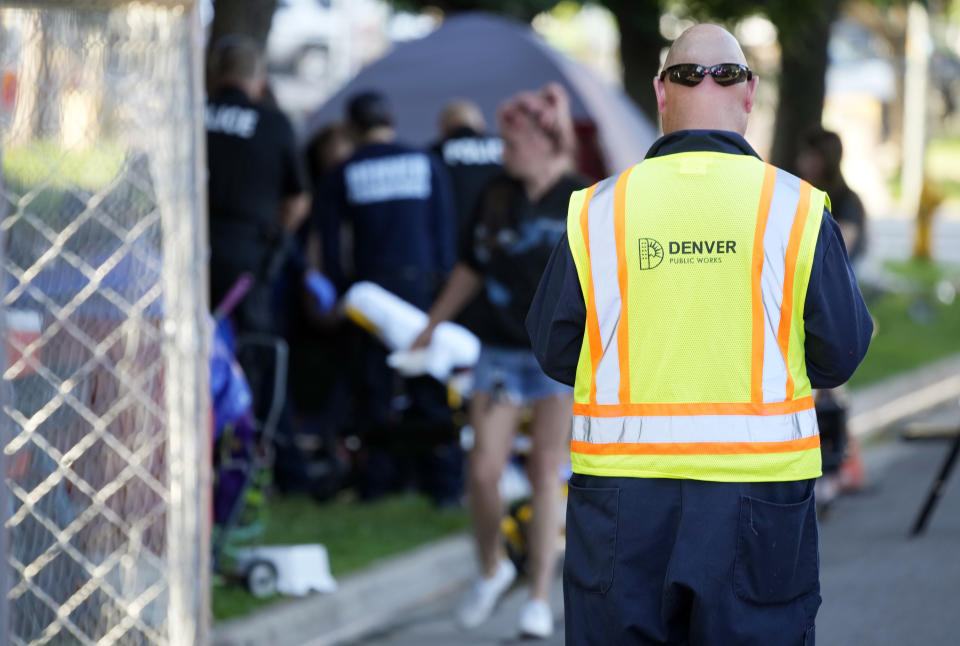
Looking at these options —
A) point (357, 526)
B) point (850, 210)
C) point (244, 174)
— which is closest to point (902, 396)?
point (850, 210)

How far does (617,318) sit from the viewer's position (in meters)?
3.15

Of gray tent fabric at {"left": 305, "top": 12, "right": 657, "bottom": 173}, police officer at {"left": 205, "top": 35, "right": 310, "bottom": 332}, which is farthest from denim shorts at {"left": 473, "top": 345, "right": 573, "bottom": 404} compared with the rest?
gray tent fabric at {"left": 305, "top": 12, "right": 657, "bottom": 173}

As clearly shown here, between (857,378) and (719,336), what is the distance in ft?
36.6

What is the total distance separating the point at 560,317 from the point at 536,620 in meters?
2.72

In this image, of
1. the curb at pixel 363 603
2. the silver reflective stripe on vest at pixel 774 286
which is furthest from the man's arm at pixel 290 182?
the silver reflective stripe on vest at pixel 774 286

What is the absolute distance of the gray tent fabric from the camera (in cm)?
1172

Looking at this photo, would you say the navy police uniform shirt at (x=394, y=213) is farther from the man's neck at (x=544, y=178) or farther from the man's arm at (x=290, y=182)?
the man's neck at (x=544, y=178)

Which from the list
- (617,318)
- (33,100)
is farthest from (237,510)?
(617,318)

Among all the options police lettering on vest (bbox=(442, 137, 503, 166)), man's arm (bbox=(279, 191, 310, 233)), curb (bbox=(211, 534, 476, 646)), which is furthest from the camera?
police lettering on vest (bbox=(442, 137, 503, 166))

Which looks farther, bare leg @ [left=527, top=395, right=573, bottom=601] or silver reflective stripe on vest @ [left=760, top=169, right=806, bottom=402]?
bare leg @ [left=527, top=395, right=573, bottom=601]

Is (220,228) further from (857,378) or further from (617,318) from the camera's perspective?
(857,378)

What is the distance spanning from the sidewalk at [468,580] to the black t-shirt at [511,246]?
3.93 ft

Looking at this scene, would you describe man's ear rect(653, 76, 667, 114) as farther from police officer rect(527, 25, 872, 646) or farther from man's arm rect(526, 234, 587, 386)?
man's arm rect(526, 234, 587, 386)

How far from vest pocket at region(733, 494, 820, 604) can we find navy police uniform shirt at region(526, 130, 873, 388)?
31 centimetres
